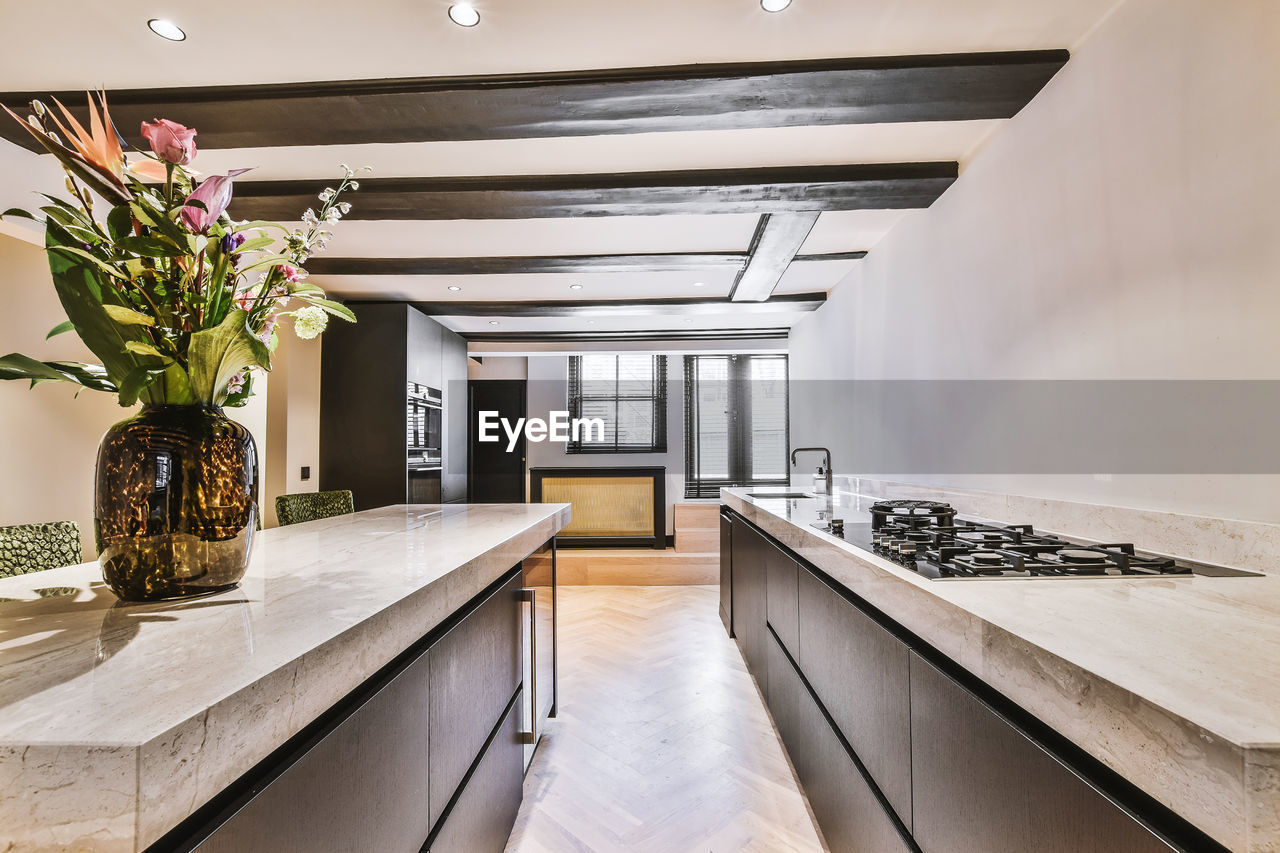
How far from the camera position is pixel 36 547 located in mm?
1659

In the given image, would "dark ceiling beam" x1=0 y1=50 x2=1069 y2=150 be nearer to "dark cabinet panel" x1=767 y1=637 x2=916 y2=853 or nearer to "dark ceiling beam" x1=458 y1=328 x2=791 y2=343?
"dark cabinet panel" x1=767 y1=637 x2=916 y2=853

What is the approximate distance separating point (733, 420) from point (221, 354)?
5614 mm

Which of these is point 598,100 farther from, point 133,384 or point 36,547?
point 36,547

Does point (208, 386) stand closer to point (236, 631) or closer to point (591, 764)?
point (236, 631)

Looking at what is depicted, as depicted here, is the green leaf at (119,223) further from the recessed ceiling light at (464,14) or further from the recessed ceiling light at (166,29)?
the recessed ceiling light at (166,29)

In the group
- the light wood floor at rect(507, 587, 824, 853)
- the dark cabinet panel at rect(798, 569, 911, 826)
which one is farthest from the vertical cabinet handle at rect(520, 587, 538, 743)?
the dark cabinet panel at rect(798, 569, 911, 826)

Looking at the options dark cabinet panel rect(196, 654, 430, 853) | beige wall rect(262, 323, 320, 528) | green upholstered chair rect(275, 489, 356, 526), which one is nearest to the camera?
dark cabinet panel rect(196, 654, 430, 853)

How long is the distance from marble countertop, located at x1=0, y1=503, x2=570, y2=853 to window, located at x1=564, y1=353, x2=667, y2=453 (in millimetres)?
5029

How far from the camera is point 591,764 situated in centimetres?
213

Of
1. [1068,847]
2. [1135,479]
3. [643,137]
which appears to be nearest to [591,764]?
[1068,847]

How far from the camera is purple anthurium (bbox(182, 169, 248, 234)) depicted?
80 centimetres

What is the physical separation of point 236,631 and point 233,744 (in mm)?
233

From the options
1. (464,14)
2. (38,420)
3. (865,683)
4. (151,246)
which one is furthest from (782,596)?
(38,420)

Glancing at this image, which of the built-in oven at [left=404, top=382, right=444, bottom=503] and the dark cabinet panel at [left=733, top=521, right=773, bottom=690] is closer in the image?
the dark cabinet panel at [left=733, top=521, right=773, bottom=690]
